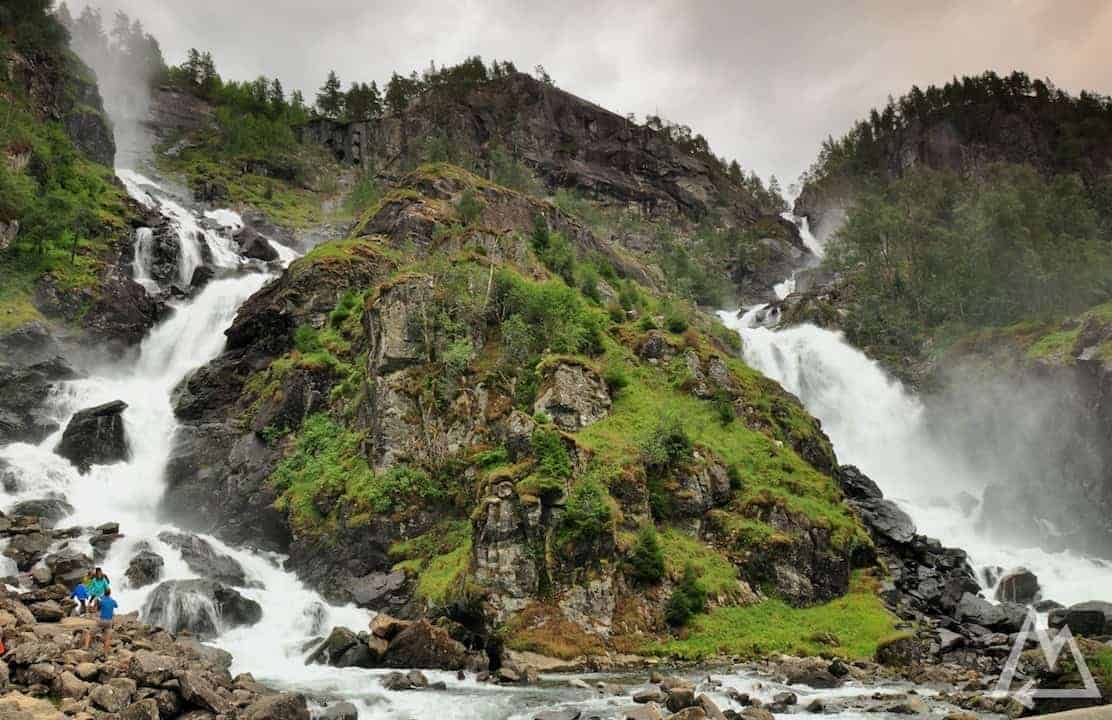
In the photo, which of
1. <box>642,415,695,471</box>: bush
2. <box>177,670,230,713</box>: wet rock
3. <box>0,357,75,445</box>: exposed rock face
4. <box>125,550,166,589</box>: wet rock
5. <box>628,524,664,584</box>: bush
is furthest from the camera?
<box>0,357,75,445</box>: exposed rock face

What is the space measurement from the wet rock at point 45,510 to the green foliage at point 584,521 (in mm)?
23633

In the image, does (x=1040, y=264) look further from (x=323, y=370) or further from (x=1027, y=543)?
(x=323, y=370)

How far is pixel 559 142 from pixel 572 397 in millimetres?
95370

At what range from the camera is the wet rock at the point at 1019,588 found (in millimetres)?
35750

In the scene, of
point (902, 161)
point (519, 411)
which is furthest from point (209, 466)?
point (902, 161)

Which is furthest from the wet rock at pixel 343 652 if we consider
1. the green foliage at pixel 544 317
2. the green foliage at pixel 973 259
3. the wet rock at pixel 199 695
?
the green foliage at pixel 973 259

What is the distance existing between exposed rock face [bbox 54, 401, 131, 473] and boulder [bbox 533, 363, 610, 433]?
24004 mm

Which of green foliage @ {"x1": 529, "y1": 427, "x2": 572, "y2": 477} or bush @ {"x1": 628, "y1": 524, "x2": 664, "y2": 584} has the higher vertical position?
green foliage @ {"x1": 529, "y1": 427, "x2": 572, "y2": 477}

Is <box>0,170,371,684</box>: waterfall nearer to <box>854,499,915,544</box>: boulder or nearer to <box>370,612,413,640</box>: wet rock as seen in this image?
<box>370,612,413,640</box>: wet rock

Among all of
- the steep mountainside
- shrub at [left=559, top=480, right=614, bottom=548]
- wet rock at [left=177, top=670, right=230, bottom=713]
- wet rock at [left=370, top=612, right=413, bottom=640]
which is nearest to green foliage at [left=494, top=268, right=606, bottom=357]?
shrub at [left=559, top=480, right=614, bottom=548]

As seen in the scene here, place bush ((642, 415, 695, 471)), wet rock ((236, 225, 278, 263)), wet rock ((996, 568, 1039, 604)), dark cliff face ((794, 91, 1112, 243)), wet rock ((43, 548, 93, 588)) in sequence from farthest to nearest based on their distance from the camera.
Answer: dark cliff face ((794, 91, 1112, 243))
wet rock ((236, 225, 278, 263))
wet rock ((996, 568, 1039, 604))
bush ((642, 415, 695, 471))
wet rock ((43, 548, 93, 588))

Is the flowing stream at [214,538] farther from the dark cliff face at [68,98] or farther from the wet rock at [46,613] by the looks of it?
the dark cliff face at [68,98]

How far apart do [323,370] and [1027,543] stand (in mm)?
45070

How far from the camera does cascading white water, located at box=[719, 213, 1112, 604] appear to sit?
42.8 m
